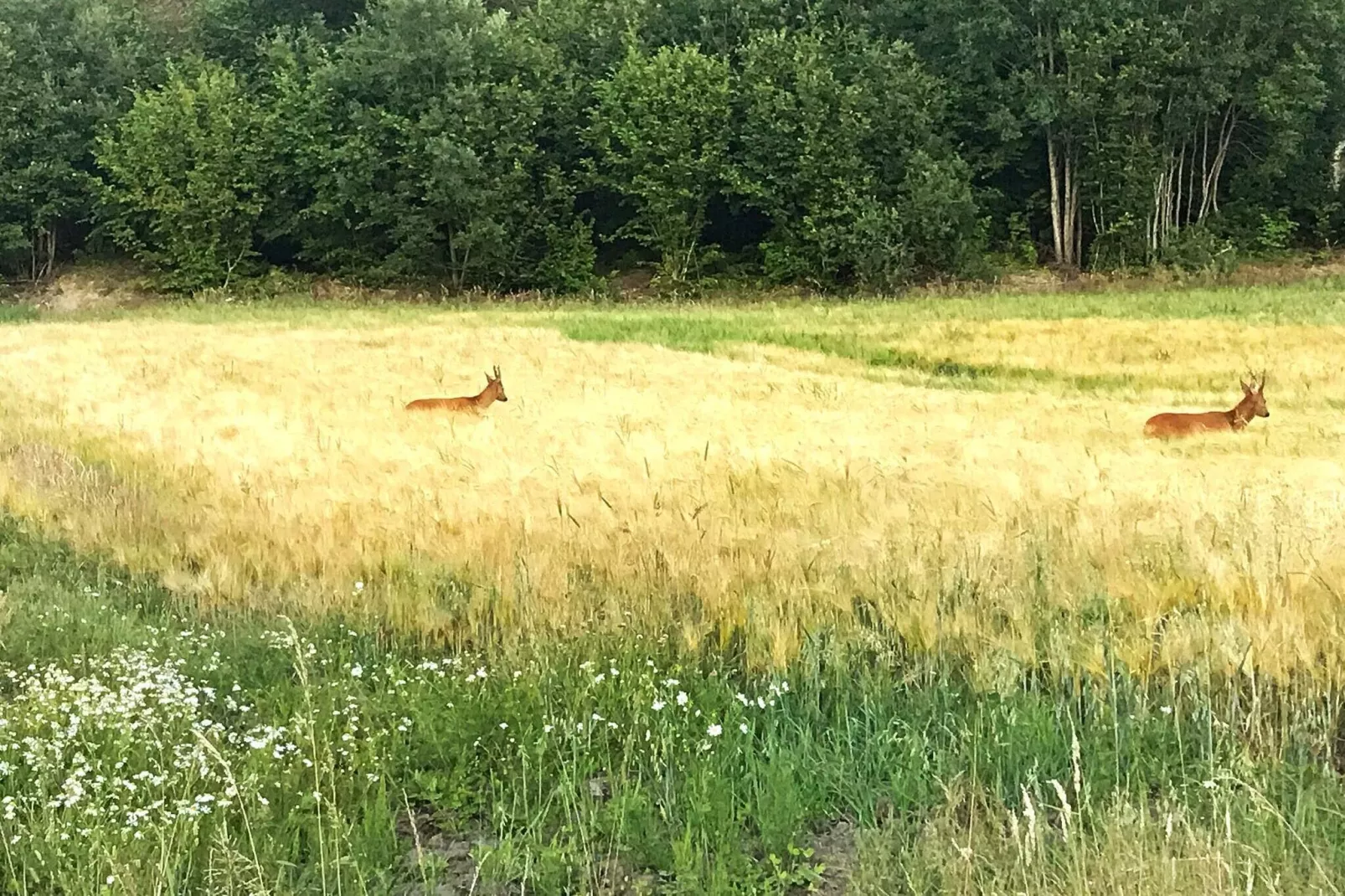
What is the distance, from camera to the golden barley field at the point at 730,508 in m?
5.30

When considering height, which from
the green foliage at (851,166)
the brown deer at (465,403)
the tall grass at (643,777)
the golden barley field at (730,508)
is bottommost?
the tall grass at (643,777)

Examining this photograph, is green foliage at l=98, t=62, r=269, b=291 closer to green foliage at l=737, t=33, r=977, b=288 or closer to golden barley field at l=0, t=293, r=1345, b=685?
green foliage at l=737, t=33, r=977, b=288

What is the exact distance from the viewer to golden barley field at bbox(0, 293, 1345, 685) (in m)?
5.30

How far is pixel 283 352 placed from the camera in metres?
20.8

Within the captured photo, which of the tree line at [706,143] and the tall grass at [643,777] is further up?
the tree line at [706,143]

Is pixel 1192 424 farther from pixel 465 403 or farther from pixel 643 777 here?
pixel 643 777

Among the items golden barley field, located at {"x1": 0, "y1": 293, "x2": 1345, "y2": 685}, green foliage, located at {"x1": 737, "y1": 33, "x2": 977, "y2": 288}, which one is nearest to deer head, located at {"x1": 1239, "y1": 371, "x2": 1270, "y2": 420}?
golden barley field, located at {"x1": 0, "y1": 293, "x2": 1345, "y2": 685}

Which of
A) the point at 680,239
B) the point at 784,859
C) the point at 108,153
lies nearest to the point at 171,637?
the point at 784,859

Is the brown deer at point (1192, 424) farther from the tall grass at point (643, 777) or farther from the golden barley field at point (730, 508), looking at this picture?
the tall grass at point (643, 777)

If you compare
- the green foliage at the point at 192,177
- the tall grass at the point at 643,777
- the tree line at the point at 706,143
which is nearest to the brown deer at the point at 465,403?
the tall grass at the point at 643,777

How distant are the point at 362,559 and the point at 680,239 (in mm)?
38295

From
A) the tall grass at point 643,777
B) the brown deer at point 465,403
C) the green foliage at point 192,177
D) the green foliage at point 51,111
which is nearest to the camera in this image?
the tall grass at point 643,777

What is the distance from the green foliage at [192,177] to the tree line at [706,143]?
14 centimetres

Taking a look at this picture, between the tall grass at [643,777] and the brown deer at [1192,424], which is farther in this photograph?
the brown deer at [1192,424]
